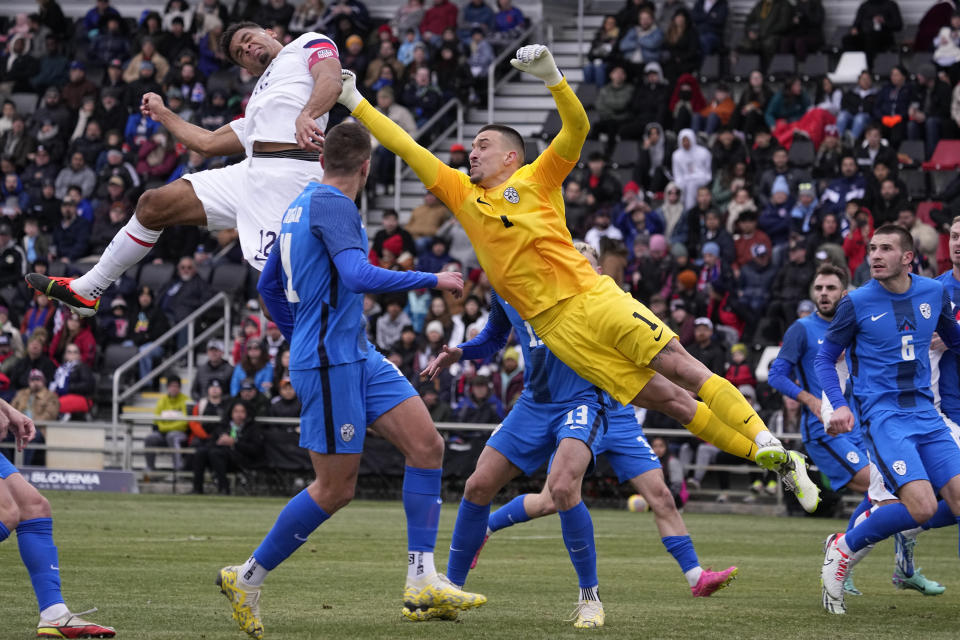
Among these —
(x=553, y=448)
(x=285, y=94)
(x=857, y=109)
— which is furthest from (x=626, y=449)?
(x=857, y=109)

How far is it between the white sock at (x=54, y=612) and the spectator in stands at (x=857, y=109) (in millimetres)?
18121

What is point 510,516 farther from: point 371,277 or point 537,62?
point 537,62

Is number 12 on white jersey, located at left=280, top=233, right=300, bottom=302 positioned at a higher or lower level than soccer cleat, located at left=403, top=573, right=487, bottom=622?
higher

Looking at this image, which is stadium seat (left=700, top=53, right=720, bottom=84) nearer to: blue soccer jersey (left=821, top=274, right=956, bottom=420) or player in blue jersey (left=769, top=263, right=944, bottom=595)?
player in blue jersey (left=769, top=263, right=944, bottom=595)

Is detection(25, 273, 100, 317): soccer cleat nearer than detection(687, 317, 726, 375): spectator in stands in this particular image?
Yes

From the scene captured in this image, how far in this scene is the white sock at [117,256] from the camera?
9156 millimetres

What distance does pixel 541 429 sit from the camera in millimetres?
8773

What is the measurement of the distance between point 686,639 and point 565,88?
308 cm

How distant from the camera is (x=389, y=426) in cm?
785

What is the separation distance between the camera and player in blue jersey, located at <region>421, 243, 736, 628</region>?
27.2ft

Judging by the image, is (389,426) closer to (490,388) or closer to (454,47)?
(490,388)

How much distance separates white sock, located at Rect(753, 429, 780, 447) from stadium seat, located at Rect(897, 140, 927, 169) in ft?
51.3

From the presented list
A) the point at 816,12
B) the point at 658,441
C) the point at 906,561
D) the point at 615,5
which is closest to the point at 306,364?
the point at 906,561

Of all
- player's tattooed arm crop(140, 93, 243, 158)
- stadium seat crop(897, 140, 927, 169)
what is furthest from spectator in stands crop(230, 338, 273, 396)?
player's tattooed arm crop(140, 93, 243, 158)
